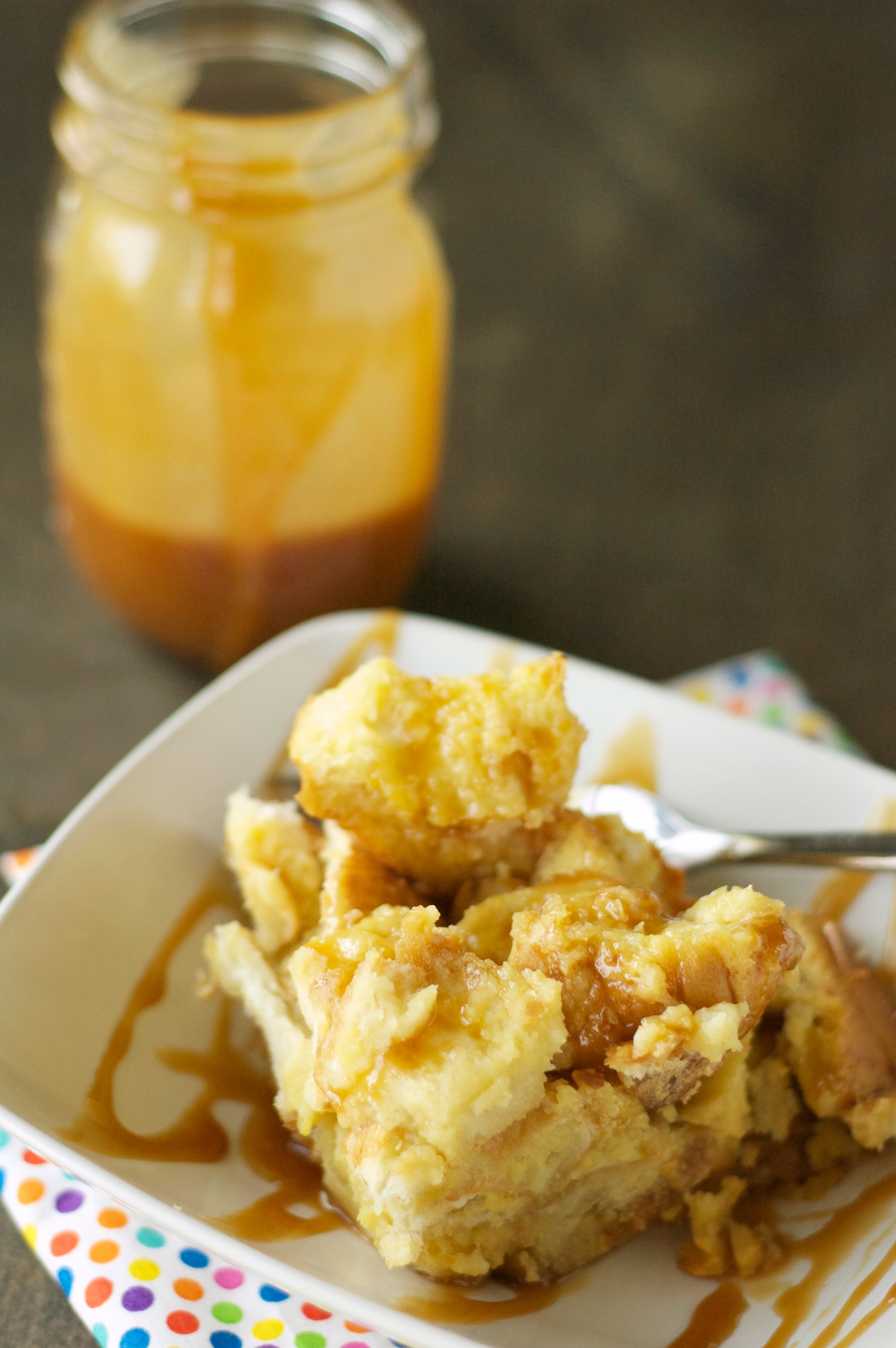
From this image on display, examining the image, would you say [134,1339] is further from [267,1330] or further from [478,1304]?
[478,1304]

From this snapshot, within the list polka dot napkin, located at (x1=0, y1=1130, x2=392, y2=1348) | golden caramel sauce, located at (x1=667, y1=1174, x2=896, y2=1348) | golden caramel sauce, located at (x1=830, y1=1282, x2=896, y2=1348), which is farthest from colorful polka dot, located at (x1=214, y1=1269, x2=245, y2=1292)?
golden caramel sauce, located at (x1=830, y1=1282, x2=896, y2=1348)

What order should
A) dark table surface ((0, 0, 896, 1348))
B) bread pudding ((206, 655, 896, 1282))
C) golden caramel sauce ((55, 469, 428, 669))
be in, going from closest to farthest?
bread pudding ((206, 655, 896, 1282)) → golden caramel sauce ((55, 469, 428, 669)) → dark table surface ((0, 0, 896, 1348))

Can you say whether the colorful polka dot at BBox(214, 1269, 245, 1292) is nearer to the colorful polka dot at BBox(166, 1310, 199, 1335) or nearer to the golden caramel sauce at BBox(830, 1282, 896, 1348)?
the colorful polka dot at BBox(166, 1310, 199, 1335)

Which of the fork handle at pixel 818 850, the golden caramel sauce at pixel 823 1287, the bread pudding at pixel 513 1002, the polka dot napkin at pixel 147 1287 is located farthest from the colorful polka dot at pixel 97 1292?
the fork handle at pixel 818 850

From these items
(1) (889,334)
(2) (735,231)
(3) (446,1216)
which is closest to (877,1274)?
(3) (446,1216)

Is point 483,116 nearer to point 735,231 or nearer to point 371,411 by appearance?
point 735,231

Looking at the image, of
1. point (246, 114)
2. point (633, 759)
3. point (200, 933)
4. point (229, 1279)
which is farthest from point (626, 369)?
point (229, 1279)

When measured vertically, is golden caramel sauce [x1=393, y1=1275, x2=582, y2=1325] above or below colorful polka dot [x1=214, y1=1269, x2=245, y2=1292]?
above
